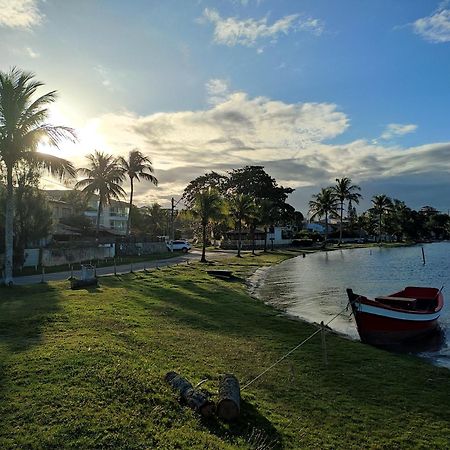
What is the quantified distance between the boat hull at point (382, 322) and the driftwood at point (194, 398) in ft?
32.5

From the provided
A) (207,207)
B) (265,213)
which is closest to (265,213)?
(265,213)

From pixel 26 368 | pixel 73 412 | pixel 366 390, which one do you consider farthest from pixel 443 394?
pixel 26 368

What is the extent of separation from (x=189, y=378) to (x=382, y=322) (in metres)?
9.84

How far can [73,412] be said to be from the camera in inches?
256

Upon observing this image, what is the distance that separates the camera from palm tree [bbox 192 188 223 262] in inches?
1743

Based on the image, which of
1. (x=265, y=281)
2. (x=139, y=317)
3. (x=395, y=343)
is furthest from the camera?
(x=265, y=281)

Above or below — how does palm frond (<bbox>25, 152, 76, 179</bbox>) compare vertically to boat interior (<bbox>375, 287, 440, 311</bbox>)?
above

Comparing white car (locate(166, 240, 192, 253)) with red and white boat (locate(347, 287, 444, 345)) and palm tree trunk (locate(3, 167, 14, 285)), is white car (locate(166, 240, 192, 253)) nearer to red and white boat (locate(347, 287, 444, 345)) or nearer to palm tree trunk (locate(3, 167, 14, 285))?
palm tree trunk (locate(3, 167, 14, 285))

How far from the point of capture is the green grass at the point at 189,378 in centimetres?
636

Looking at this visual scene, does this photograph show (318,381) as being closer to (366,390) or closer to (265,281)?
(366,390)

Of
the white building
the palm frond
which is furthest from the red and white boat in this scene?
the white building

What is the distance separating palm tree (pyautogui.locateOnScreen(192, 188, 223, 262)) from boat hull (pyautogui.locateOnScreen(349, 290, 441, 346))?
29.2m

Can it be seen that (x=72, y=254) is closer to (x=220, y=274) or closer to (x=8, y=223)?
Result: (x=220, y=274)

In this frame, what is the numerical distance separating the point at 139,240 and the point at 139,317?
126 feet
